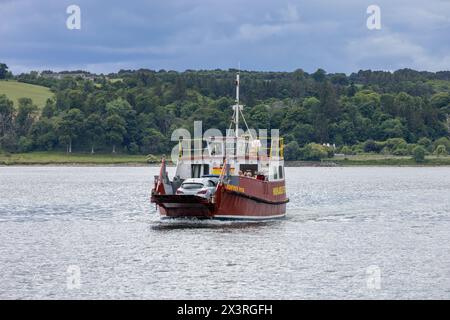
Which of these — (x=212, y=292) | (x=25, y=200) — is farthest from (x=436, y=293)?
(x=25, y=200)

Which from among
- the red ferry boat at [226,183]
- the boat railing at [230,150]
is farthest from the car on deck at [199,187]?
the boat railing at [230,150]

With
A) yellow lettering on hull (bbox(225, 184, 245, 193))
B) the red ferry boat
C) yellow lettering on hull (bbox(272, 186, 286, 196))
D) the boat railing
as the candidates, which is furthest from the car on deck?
yellow lettering on hull (bbox(272, 186, 286, 196))

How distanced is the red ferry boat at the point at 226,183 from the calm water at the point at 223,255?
1187 mm

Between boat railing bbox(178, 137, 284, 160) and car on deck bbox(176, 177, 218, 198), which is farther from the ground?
boat railing bbox(178, 137, 284, 160)

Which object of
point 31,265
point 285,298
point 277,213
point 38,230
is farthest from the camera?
point 277,213

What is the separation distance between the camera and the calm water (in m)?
43.6

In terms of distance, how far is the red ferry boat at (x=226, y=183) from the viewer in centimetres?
6581

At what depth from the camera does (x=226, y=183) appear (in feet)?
214

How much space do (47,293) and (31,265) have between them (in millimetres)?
8230

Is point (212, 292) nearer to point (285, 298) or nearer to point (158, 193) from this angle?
point (285, 298)

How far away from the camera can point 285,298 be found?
41688 mm

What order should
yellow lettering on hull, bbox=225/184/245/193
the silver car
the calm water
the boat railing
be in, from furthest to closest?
the boat railing, the silver car, yellow lettering on hull, bbox=225/184/245/193, the calm water

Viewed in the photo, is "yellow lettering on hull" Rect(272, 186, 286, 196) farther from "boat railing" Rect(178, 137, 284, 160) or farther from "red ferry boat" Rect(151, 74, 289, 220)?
"boat railing" Rect(178, 137, 284, 160)

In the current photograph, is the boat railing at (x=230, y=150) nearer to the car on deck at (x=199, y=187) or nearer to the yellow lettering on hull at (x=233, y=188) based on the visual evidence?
the car on deck at (x=199, y=187)
